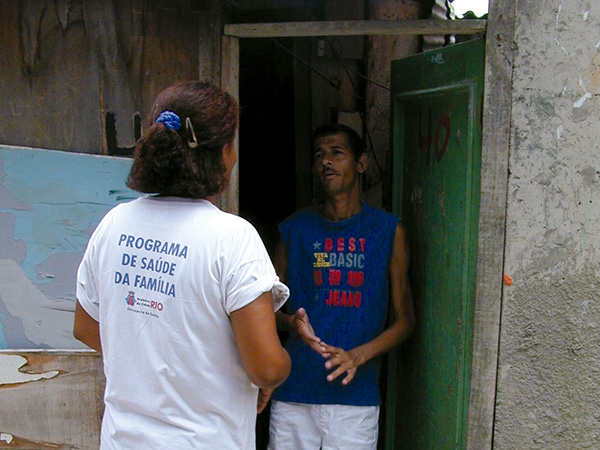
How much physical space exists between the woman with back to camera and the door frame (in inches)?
32.9

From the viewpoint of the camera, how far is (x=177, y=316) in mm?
1688

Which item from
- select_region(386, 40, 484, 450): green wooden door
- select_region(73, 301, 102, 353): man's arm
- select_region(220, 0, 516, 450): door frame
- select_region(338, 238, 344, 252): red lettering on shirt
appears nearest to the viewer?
select_region(73, 301, 102, 353): man's arm

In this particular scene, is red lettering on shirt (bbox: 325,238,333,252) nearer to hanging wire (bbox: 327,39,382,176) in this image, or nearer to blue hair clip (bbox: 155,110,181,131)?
hanging wire (bbox: 327,39,382,176)

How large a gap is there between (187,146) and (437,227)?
1326 mm

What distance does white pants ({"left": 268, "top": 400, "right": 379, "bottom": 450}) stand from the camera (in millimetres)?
2660

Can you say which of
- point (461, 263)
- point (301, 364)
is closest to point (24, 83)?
point (301, 364)

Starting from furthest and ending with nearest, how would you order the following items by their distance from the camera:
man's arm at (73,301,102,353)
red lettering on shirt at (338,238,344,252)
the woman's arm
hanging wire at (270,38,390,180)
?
hanging wire at (270,38,390,180) < red lettering on shirt at (338,238,344,252) < man's arm at (73,301,102,353) < the woman's arm

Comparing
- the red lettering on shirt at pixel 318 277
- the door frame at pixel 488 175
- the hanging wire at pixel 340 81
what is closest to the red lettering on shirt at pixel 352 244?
the red lettering on shirt at pixel 318 277

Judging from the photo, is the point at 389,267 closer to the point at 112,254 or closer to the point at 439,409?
the point at 439,409

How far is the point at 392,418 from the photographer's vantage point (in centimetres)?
319

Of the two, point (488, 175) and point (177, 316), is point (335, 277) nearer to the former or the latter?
point (488, 175)

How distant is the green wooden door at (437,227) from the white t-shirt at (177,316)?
921mm

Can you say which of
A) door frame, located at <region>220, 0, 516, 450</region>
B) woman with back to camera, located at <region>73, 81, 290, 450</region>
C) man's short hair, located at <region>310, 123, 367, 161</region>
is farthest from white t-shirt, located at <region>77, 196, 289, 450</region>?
man's short hair, located at <region>310, 123, 367, 161</region>

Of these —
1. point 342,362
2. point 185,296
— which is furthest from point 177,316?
point 342,362
